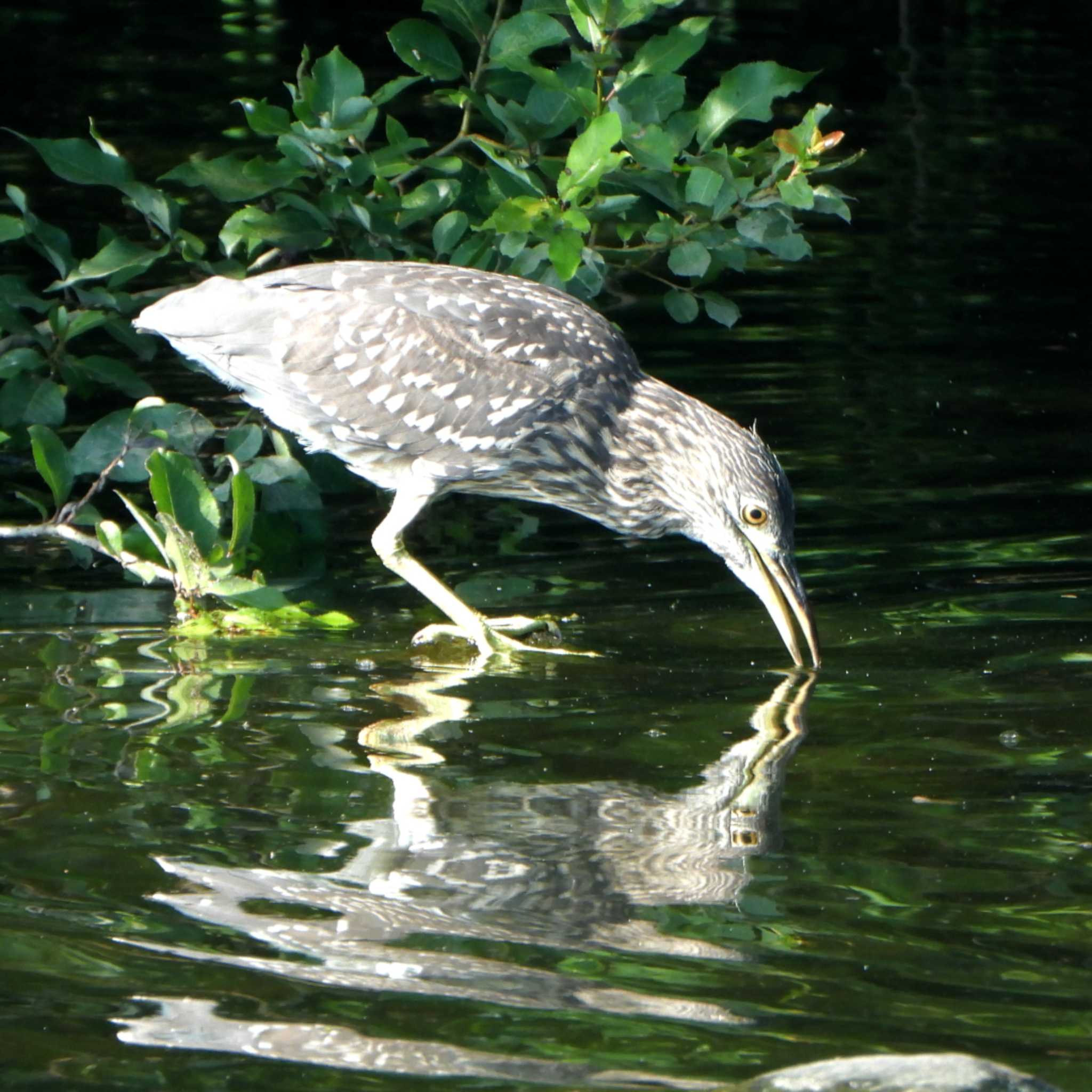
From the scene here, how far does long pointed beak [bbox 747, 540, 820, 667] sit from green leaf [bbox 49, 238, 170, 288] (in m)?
2.58

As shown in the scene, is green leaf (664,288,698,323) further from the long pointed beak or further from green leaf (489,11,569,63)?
the long pointed beak

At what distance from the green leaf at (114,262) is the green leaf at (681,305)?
199 cm

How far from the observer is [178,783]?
494cm

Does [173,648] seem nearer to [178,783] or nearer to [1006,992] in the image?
[178,783]

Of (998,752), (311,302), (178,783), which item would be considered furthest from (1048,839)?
(311,302)

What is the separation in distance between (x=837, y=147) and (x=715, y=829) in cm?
1183

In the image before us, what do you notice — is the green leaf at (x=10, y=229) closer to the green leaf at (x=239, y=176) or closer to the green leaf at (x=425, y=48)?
the green leaf at (x=239, y=176)

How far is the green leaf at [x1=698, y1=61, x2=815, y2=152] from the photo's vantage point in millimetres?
6879

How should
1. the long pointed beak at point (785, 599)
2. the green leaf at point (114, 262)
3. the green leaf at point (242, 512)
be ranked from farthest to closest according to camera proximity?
the green leaf at point (114, 262)
the green leaf at point (242, 512)
the long pointed beak at point (785, 599)

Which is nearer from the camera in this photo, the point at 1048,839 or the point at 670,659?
the point at 1048,839

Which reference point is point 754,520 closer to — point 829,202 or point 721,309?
point 721,309

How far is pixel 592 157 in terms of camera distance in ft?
21.1

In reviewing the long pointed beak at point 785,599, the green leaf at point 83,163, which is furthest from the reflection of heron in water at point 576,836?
the green leaf at point 83,163

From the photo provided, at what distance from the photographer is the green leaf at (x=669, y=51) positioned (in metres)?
6.81
